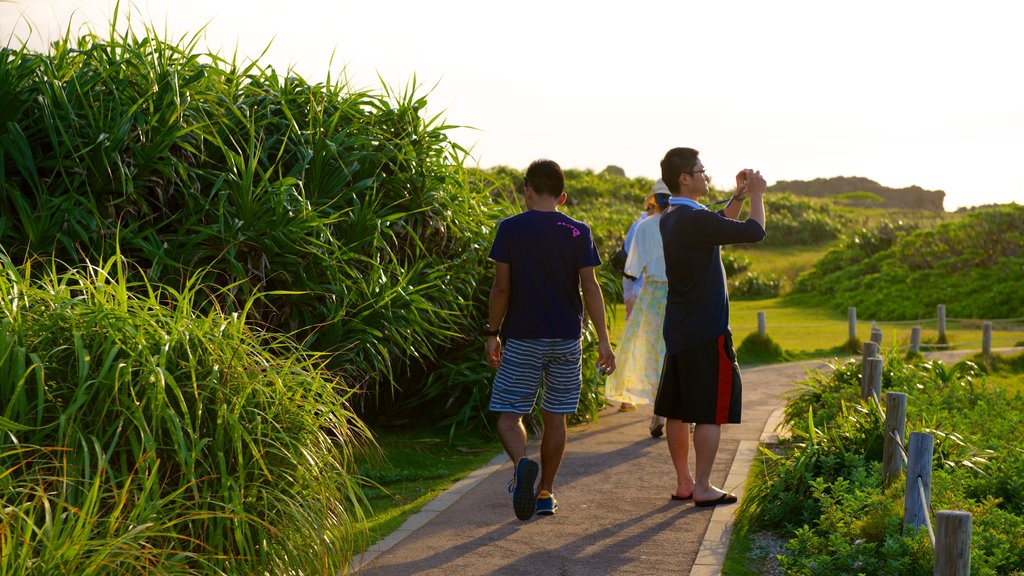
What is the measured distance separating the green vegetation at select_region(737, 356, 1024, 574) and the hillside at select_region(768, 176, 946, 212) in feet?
191

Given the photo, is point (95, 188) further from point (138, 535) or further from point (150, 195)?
point (138, 535)

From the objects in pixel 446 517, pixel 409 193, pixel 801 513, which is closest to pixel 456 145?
pixel 409 193

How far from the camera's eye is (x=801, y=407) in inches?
353

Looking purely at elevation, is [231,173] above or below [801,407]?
above

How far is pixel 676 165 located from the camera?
6.43 m

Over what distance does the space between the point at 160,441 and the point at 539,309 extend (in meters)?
2.37

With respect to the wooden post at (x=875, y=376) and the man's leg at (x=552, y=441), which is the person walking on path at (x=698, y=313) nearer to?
the man's leg at (x=552, y=441)

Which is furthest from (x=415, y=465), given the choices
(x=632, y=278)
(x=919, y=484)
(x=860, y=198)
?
(x=860, y=198)

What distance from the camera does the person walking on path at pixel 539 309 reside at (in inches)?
234

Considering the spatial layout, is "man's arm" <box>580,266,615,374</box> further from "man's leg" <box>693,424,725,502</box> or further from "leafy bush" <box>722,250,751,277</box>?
"leafy bush" <box>722,250,751,277</box>

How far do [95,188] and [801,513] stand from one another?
4.76 metres

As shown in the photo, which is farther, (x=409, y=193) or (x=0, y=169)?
(x=409, y=193)

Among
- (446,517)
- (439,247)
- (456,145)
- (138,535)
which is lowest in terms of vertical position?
(446,517)

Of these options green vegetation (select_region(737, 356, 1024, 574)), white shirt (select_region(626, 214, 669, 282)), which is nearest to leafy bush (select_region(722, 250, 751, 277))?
green vegetation (select_region(737, 356, 1024, 574))
